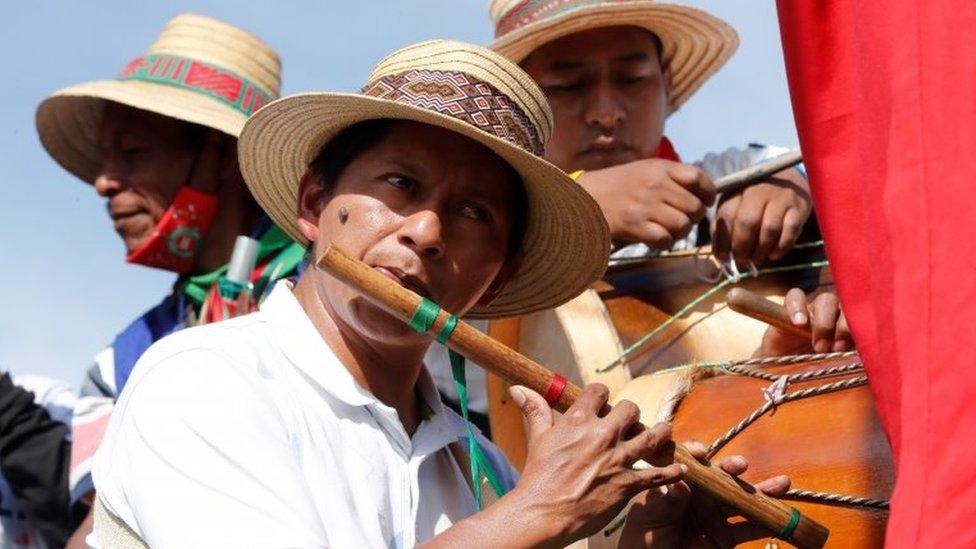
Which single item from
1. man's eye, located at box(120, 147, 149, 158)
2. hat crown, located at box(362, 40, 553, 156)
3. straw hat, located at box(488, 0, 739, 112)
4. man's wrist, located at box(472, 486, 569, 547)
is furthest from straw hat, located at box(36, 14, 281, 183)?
man's wrist, located at box(472, 486, 569, 547)

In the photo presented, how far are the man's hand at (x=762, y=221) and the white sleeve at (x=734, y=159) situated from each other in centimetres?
47

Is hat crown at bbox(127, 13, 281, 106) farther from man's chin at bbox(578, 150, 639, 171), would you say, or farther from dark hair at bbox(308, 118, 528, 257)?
dark hair at bbox(308, 118, 528, 257)

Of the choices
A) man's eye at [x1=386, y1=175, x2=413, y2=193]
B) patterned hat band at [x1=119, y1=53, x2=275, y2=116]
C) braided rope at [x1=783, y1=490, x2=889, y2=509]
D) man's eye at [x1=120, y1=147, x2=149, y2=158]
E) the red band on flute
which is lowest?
man's eye at [x1=120, y1=147, x2=149, y2=158]

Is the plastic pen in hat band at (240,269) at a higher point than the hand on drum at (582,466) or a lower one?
lower

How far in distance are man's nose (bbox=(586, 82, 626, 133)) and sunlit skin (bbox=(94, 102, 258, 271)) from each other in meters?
0.95

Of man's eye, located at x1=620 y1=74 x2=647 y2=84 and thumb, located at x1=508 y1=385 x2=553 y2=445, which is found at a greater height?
man's eye, located at x1=620 y1=74 x2=647 y2=84

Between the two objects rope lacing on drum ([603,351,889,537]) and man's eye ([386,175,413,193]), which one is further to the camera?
rope lacing on drum ([603,351,889,537])

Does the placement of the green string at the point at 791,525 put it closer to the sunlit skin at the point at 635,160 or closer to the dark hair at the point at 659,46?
the sunlit skin at the point at 635,160

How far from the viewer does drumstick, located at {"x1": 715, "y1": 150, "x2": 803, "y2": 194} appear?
3.88m

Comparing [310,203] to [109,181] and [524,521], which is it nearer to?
[524,521]

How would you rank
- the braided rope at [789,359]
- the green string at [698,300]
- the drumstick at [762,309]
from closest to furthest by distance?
the braided rope at [789,359] < the drumstick at [762,309] < the green string at [698,300]

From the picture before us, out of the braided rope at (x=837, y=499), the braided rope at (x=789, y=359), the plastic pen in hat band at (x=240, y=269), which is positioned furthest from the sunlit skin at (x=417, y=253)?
the plastic pen in hat band at (x=240, y=269)

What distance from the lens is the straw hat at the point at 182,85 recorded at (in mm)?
4719

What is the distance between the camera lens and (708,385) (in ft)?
10.4
